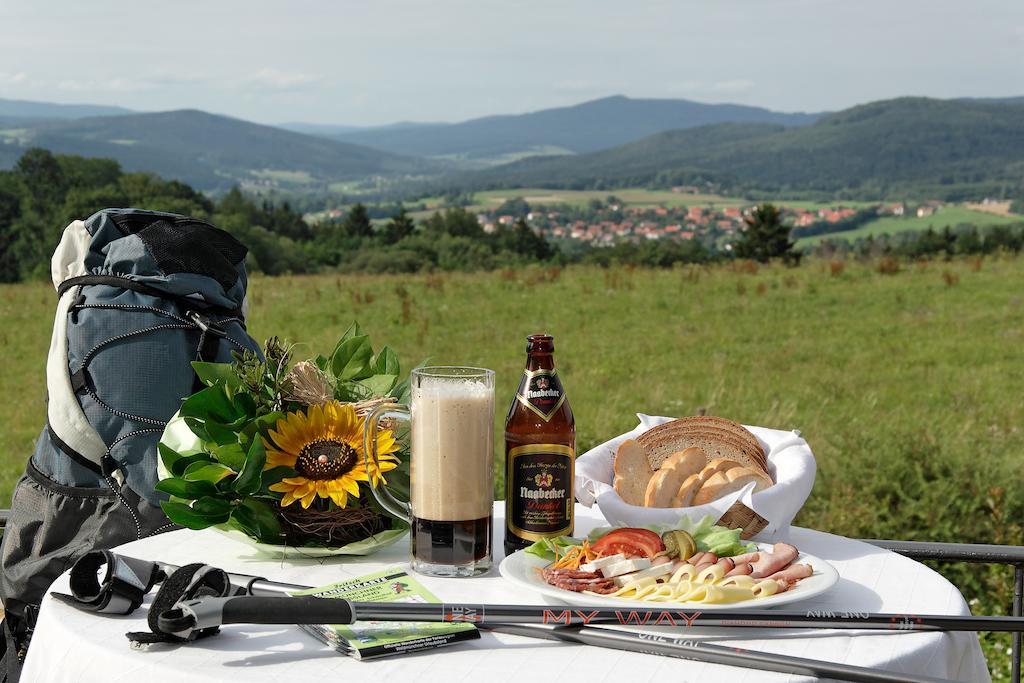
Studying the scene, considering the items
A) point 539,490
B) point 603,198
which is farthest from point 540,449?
point 603,198

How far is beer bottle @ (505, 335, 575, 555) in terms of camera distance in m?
1.99

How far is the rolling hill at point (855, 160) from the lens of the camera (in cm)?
13525

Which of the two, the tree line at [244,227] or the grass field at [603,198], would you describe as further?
the grass field at [603,198]

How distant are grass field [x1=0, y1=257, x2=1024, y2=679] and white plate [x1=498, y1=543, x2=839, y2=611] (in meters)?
3.69

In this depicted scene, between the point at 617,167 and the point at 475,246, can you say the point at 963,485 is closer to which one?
the point at 475,246

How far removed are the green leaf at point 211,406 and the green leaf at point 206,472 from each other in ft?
0.30

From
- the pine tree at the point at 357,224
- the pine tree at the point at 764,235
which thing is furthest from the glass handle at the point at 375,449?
the pine tree at the point at 357,224

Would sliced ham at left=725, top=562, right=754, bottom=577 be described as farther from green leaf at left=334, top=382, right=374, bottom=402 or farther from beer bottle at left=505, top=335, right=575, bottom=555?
green leaf at left=334, top=382, right=374, bottom=402

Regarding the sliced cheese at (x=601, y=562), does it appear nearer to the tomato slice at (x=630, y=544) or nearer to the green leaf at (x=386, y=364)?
the tomato slice at (x=630, y=544)

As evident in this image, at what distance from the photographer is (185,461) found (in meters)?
2.07

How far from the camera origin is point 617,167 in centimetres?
16762

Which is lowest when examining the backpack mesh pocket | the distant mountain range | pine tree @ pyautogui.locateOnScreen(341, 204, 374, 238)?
pine tree @ pyautogui.locateOnScreen(341, 204, 374, 238)

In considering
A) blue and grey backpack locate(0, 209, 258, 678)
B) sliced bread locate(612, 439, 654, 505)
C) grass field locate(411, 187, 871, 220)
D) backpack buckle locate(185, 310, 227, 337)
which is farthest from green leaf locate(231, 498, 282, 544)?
grass field locate(411, 187, 871, 220)

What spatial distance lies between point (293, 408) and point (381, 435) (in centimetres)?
19
